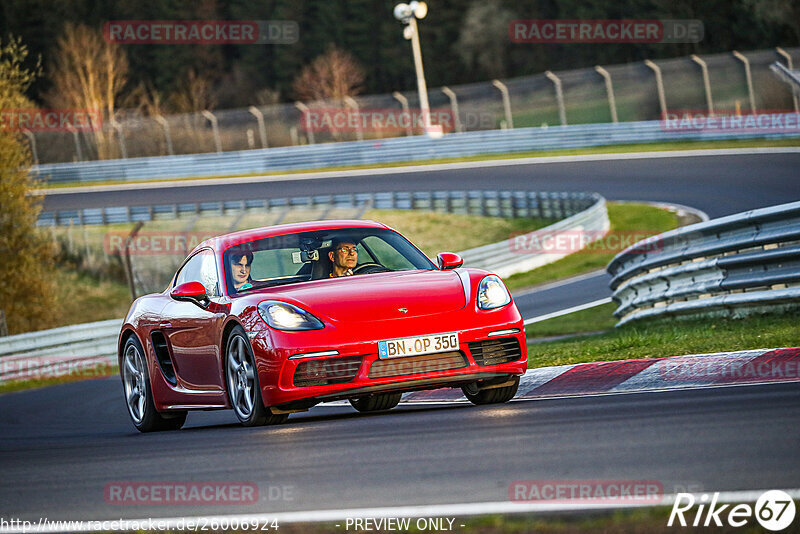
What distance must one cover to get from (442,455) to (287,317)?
2.17m

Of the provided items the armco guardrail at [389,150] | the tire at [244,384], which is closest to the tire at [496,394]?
the tire at [244,384]

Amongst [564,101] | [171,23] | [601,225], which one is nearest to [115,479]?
[601,225]

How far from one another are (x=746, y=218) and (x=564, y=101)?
32.9 metres

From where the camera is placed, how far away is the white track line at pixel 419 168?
109 ft

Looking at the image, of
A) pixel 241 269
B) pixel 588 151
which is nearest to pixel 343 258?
pixel 241 269

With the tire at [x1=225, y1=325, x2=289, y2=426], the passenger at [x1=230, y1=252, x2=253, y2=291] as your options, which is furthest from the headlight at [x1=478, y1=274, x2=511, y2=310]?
the passenger at [x1=230, y1=252, x2=253, y2=291]

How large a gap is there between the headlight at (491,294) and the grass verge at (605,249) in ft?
48.9

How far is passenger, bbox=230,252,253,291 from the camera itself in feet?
28.1

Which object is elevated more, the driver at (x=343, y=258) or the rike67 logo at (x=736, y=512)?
the driver at (x=343, y=258)

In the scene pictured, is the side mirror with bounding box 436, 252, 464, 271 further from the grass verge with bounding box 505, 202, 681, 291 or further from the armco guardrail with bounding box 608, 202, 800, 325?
the grass verge with bounding box 505, 202, 681, 291

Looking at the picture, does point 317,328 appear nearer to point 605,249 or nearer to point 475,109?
point 605,249

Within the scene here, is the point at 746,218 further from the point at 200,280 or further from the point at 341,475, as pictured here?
the point at 341,475

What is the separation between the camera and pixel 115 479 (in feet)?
20.4

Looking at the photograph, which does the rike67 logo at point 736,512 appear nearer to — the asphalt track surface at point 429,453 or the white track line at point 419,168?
the asphalt track surface at point 429,453
